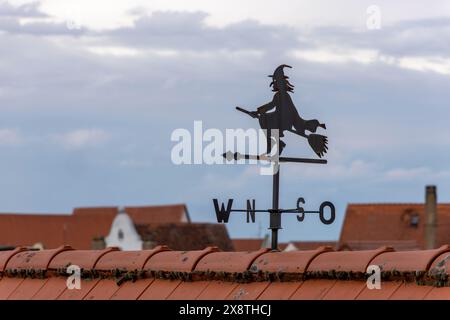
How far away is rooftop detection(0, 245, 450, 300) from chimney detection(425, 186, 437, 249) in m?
53.4

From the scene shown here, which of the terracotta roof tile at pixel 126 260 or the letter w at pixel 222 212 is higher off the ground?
the letter w at pixel 222 212

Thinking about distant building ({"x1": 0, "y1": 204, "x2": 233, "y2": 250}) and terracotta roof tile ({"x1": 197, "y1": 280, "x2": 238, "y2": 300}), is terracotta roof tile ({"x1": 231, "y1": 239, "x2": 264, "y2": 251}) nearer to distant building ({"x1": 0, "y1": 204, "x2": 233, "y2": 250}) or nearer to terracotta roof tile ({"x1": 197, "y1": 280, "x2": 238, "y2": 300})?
distant building ({"x1": 0, "y1": 204, "x2": 233, "y2": 250})

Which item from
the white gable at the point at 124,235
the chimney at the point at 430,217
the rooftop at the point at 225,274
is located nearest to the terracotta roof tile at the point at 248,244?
the white gable at the point at 124,235

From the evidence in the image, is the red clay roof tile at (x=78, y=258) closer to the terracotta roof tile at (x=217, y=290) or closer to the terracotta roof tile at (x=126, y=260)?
the terracotta roof tile at (x=126, y=260)

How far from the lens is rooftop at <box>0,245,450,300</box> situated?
891 cm

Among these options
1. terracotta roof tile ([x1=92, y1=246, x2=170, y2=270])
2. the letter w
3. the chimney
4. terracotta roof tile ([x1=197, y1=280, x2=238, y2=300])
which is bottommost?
the chimney

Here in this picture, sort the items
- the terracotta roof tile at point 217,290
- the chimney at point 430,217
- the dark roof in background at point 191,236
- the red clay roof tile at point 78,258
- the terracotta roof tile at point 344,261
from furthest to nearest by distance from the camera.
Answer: the dark roof in background at point 191,236 < the chimney at point 430,217 < the red clay roof tile at point 78,258 < the terracotta roof tile at point 217,290 < the terracotta roof tile at point 344,261

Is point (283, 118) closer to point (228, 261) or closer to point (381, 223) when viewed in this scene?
point (228, 261)

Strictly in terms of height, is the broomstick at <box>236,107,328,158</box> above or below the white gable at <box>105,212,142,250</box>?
above

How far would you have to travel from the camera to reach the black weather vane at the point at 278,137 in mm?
10586

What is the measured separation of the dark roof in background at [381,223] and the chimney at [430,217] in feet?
49.7

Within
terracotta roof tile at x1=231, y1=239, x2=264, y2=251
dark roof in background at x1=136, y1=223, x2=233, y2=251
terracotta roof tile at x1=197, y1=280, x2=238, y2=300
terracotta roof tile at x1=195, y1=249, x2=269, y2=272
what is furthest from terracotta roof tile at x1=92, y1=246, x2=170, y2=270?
terracotta roof tile at x1=231, y1=239, x2=264, y2=251

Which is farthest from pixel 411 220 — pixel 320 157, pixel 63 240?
pixel 320 157
